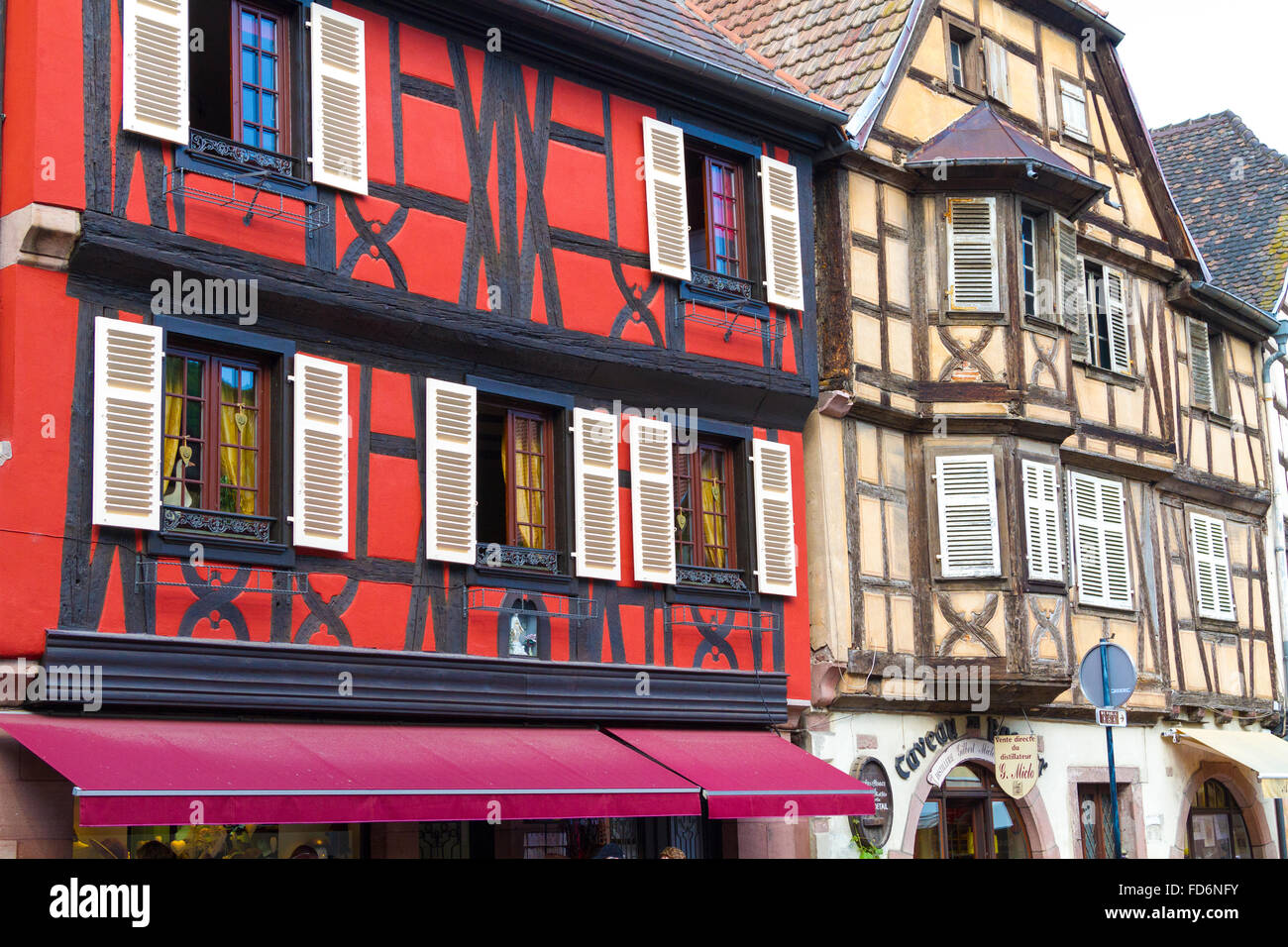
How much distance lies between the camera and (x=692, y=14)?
677 inches

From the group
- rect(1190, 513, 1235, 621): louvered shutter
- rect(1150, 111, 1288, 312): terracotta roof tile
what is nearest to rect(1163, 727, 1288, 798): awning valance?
rect(1190, 513, 1235, 621): louvered shutter

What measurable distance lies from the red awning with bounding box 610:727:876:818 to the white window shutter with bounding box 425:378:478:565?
7.20 ft

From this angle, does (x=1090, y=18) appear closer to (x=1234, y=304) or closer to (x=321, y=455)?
(x=1234, y=304)

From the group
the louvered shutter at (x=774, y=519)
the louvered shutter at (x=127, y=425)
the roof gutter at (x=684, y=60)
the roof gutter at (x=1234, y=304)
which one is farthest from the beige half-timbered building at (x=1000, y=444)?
the louvered shutter at (x=127, y=425)

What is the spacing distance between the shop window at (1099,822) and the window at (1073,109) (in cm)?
774

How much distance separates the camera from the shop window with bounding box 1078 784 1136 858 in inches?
716

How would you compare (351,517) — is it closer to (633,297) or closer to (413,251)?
(413,251)

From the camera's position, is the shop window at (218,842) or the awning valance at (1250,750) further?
the awning valance at (1250,750)

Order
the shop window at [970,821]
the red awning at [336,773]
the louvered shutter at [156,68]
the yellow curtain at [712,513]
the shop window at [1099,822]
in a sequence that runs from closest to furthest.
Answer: the red awning at [336,773] < the louvered shutter at [156,68] < the yellow curtain at [712,513] < the shop window at [970,821] < the shop window at [1099,822]

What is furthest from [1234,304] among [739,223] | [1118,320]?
[739,223]

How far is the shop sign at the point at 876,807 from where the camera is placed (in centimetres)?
1538

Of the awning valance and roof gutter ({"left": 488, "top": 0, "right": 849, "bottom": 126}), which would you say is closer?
roof gutter ({"left": 488, "top": 0, "right": 849, "bottom": 126})

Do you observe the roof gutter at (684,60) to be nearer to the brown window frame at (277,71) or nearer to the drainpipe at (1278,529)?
the brown window frame at (277,71)

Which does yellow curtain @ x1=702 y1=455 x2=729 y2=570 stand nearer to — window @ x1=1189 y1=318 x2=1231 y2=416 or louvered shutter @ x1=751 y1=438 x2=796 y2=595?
louvered shutter @ x1=751 y1=438 x2=796 y2=595
